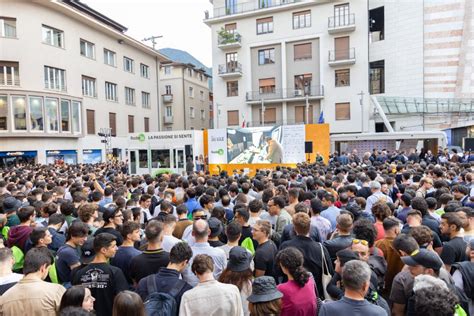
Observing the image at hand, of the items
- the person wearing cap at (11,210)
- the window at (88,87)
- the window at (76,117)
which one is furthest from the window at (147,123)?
the person wearing cap at (11,210)

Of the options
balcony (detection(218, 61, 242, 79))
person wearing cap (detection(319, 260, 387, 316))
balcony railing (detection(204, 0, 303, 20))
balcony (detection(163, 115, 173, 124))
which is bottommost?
person wearing cap (detection(319, 260, 387, 316))

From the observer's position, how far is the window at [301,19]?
32.4 m

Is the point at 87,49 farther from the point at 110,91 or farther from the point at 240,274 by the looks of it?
the point at 240,274

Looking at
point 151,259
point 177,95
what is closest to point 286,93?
point 177,95

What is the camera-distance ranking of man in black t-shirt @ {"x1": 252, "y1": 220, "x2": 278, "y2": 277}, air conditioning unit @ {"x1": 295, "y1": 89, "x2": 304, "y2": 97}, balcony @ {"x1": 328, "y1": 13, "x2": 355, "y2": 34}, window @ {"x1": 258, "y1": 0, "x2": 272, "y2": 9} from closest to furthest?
man in black t-shirt @ {"x1": 252, "y1": 220, "x2": 278, "y2": 277}
balcony @ {"x1": 328, "y1": 13, "x2": 355, "y2": 34}
air conditioning unit @ {"x1": 295, "y1": 89, "x2": 304, "y2": 97}
window @ {"x1": 258, "y1": 0, "x2": 272, "y2": 9}

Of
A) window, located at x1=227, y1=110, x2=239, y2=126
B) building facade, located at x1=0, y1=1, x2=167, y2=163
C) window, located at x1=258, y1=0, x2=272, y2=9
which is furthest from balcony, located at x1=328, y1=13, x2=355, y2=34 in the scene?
building facade, located at x1=0, y1=1, x2=167, y2=163

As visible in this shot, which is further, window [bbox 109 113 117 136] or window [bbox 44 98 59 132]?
window [bbox 109 113 117 136]

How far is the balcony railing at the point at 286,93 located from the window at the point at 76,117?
16.5 m

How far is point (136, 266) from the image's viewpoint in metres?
3.42

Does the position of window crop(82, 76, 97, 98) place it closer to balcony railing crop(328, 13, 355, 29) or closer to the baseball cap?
balcony railing crop(328, 13, 355, 29)

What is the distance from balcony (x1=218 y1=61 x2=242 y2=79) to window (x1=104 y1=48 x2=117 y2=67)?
37.4 feet

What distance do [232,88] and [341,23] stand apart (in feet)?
Result: 41.3

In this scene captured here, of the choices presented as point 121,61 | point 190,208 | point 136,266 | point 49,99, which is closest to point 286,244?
point 136,266

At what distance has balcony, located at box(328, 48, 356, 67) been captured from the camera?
30.6 meters
